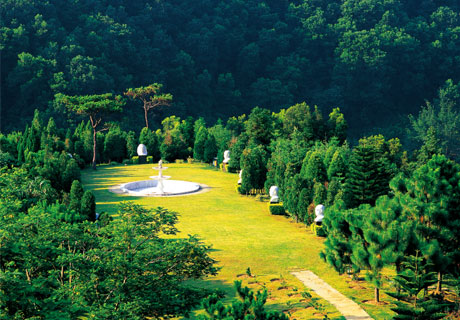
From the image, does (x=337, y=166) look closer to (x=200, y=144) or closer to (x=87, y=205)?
(x=87, y=205)

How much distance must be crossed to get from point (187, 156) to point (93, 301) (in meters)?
35.7

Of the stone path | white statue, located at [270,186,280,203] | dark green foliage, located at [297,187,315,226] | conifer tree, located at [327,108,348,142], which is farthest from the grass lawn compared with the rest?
conifer tree, located at [327,108,348,142]

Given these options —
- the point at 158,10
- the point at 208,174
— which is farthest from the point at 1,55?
the point at 208,174

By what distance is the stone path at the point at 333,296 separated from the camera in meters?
16.2

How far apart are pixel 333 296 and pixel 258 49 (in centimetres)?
6023

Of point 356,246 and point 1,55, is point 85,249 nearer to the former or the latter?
point 356,246

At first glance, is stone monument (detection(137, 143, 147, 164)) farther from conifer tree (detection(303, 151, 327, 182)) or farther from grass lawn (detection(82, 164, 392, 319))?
conifer tree (detection(303, 151, 327, 182))

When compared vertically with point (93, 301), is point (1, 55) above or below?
above

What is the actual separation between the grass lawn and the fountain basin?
87 centimetres

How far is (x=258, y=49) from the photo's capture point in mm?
75000

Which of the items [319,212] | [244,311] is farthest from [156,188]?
[244,311]

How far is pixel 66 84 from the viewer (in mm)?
56156

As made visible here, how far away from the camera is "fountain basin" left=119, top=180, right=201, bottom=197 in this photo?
3356cm

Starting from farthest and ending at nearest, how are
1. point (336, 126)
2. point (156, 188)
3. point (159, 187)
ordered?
point (336, 126), point (156, 188), point (159, 187)
